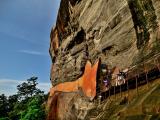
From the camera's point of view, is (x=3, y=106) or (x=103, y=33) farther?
Result: (x=3, y=106)

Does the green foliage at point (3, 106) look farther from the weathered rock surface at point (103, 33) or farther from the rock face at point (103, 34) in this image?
the weathered rock surface at point (103, 33)

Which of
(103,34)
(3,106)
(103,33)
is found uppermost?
(103,33)

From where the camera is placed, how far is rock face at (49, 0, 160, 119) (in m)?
22.8

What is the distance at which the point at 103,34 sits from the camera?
28766mm

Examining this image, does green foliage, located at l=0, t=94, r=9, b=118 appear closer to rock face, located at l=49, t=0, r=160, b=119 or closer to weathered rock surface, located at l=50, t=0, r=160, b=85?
rock face, located at l=49, t=0, r=160, b=119

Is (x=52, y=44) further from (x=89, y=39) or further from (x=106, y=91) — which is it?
(x=106, y=91)

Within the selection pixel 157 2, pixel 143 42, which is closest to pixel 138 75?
pixel 143 42

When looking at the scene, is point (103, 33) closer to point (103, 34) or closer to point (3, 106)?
point (103, 34)

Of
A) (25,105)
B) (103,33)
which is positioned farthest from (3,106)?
(103,33)

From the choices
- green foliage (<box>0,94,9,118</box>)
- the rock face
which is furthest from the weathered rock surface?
green foliage (<box>0,94,9,118</box>)

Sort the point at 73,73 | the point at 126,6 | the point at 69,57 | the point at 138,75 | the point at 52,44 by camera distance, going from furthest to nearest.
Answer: the point at 52,44 → the point at 69,57 → the point at 73,73 → the point at 126,6 → the point at 138,75

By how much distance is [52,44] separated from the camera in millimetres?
47594

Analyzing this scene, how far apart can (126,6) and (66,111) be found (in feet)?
35.8

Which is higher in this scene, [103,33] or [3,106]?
[103,33]
